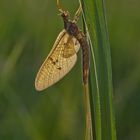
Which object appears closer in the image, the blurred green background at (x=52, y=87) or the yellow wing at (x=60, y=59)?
the yellow wing at (x=60, y=59)

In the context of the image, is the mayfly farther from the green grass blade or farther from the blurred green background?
the blurred green background

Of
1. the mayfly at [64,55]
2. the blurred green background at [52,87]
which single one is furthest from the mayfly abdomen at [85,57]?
the blurred green background at [52,87]

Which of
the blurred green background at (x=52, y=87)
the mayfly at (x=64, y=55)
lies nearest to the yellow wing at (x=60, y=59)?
the mayfly at (x=64, y=55)

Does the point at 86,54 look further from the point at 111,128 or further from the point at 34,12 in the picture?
the point at 34,12

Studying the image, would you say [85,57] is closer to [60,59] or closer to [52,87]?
[60,59]

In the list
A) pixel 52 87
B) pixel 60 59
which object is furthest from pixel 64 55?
pixel 52 87

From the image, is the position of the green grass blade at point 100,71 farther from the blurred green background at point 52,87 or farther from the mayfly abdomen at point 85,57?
the blurred green background at point 52,87

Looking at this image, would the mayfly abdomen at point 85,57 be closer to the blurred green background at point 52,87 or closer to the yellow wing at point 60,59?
the yellow wing at point 60,59

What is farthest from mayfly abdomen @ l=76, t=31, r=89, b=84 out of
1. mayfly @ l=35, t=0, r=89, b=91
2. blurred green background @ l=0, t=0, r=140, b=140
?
blurred green background @ l=0, t=0, r=140, b=140
